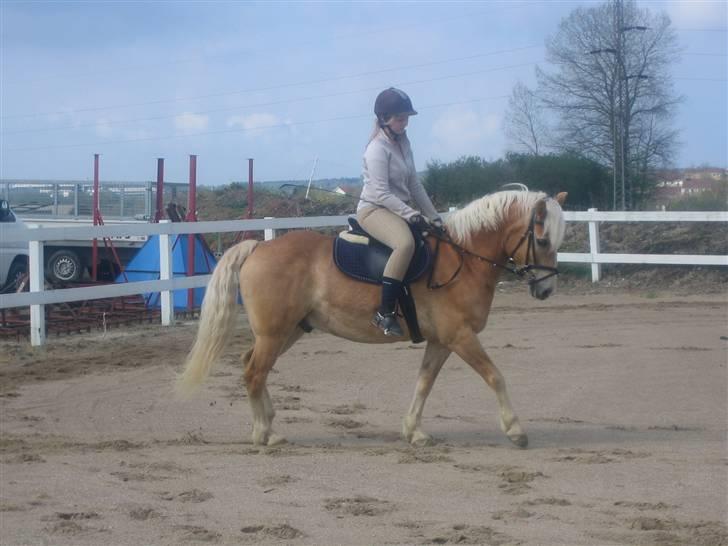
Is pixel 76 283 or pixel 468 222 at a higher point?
pixel 468 222

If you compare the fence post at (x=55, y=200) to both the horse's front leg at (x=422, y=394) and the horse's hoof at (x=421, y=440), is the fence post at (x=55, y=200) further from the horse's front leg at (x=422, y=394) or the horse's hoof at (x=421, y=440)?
the horse's hoof at (x=421, y=440)

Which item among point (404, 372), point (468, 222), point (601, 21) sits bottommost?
point (404, 372)

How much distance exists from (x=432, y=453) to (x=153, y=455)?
200 cm

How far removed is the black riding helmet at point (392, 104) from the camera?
7402 mm

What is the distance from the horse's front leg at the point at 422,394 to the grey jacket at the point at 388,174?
1.10 metres

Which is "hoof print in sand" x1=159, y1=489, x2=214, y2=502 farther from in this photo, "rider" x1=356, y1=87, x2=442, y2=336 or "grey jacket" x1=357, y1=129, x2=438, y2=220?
"grey jacket" x1=357, y1=129, x2=438, y2=220

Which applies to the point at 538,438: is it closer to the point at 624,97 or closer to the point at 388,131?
the point at 388,131

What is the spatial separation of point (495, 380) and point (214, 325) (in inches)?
87.3

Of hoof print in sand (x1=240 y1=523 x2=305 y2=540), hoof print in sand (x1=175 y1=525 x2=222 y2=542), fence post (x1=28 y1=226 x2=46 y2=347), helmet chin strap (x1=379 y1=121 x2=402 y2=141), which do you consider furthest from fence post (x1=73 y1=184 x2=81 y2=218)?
hoof print in sand (x1=240 y1=523 x2=305 y2=540)

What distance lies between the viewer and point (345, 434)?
800 cm

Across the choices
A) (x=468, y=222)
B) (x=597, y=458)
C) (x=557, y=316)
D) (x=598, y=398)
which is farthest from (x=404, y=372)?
(x=557, y=316)

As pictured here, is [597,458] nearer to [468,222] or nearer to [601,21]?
[468,222]

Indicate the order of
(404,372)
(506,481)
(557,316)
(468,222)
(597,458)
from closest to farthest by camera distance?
(506,481) → (597,458) → (468,222) → (404,372) → (557,316)

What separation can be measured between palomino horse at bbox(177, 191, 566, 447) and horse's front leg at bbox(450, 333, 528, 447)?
10 mm
